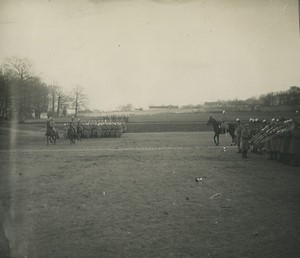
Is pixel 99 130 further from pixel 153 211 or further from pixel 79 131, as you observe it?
pixel 153 211

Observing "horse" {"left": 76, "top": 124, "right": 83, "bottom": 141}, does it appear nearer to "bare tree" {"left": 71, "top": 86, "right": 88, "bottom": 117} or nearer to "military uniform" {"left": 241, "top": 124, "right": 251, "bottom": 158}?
"military uniform" {"left": 241, "top": 124, "right": 251, "bottom": 158}

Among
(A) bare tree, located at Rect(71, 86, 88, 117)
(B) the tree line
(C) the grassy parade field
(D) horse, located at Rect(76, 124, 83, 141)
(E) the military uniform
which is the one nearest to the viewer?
(C) the grassy parade field

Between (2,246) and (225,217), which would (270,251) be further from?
(2,246)

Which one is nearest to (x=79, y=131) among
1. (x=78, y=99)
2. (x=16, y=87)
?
(x=16, y=87)

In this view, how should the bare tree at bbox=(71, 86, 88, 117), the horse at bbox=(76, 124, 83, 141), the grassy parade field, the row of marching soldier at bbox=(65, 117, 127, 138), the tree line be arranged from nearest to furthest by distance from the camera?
the grassy parade field < the horse at bbox=(76, 124, 83, 141) < the row of marching soldier at bbox=(65, 117, 127, 138) < the tree line < the bare tree at bbox=(71, 86, 88, 117)

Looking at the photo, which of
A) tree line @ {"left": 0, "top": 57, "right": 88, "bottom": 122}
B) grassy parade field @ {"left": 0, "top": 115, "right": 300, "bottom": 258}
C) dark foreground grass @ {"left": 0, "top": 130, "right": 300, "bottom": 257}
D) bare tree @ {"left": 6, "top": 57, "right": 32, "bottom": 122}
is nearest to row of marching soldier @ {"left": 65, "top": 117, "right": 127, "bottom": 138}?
tree line @ {"left": 0, "top": 57, "right": 88, "bottom": 122}

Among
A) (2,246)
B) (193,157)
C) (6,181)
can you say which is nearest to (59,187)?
(6,181)

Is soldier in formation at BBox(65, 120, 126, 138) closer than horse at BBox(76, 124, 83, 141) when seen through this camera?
No
